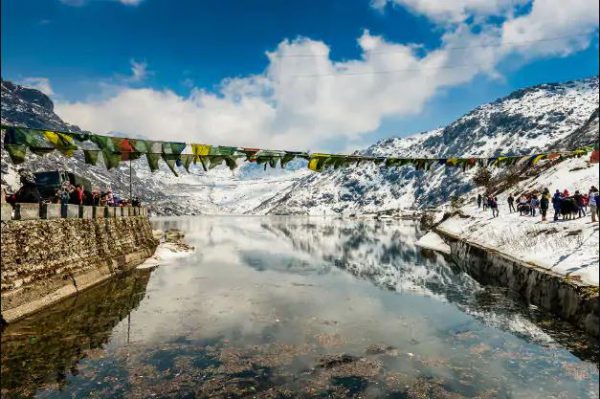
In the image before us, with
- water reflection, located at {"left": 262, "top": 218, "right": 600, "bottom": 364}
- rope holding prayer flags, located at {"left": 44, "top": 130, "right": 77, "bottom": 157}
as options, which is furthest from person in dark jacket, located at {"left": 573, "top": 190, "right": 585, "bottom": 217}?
rope holding prayer flags, located at {"left": 44, "top": 130, "right": 77, "bottom": 157}

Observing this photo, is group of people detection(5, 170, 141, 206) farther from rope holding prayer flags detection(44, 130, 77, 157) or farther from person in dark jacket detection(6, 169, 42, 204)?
rope holding prayer flags detection(44, 130, 77, 157)

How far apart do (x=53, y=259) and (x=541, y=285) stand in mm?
28165

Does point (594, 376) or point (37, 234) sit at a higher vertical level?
point (37, 234)

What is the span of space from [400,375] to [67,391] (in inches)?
437

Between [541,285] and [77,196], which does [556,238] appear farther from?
[77,196]

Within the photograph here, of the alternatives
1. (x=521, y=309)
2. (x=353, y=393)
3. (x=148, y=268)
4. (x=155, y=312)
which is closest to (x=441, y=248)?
(x=521, y=309)

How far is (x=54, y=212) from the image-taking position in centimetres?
2458

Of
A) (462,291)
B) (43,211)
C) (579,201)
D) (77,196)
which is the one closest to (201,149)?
(43,211)

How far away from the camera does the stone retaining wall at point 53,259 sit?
1924cm

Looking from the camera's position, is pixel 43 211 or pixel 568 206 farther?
pixel 568 206

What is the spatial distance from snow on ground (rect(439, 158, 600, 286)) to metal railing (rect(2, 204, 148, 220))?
27.9 metres

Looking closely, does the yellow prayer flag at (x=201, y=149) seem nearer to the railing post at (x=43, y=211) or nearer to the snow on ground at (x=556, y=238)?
the railing post at (x=43, y=211)

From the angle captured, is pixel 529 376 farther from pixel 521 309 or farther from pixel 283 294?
pixel 283 294

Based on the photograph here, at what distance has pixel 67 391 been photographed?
12875 millimetres
